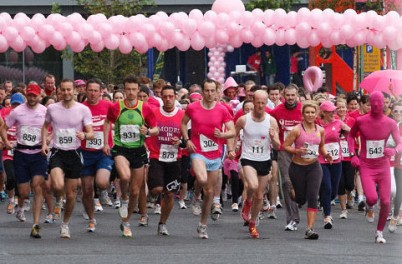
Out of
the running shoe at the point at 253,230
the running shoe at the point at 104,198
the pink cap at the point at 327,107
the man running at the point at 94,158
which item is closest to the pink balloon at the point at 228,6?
the running shoe at the point at 104,198

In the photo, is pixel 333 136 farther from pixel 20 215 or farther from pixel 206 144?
pixel 20 215

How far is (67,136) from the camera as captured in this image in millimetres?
14656

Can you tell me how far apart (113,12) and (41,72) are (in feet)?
32.6

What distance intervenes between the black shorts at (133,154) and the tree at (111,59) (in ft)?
89.2

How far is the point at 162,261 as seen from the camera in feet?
40.2

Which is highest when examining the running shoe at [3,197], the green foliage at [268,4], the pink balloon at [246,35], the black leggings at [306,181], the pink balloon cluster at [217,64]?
the green foliage at [268,4]

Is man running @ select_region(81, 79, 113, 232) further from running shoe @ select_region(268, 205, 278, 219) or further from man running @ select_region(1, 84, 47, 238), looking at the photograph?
running shoe @ select_region(268, 205, 278, 219)

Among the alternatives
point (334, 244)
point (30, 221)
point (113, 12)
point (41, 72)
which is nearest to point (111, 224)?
point (30, 221)

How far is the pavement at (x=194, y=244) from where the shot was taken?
41.1 ft

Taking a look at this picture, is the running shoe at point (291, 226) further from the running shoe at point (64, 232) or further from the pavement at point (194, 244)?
the running shoe at point (64, 232)

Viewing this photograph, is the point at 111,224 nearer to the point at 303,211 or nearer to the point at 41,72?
the point at 303,211

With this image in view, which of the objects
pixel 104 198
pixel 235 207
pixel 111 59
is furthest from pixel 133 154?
pixel 111 59

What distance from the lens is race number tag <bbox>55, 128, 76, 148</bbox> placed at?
14641 millimetres

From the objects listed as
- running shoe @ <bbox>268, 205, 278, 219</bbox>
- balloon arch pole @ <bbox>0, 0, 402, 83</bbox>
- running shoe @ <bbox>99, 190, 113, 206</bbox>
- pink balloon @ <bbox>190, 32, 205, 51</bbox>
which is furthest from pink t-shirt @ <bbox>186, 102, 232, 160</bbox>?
pink balloon @ <bbox>190, 32, 205, 51</bbox>
